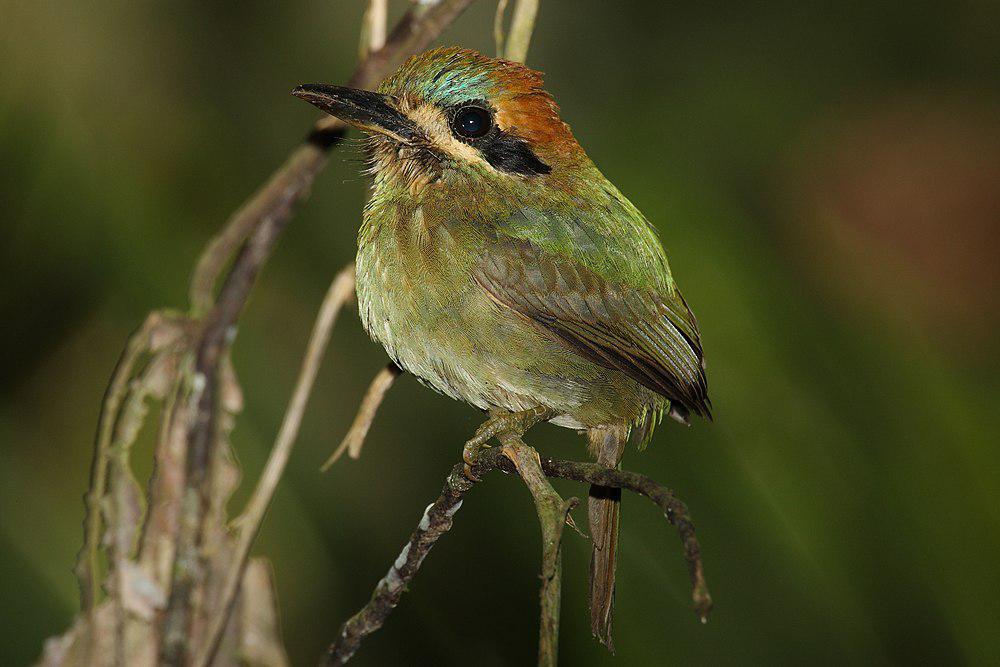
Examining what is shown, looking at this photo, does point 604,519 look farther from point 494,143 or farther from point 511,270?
point 494,143

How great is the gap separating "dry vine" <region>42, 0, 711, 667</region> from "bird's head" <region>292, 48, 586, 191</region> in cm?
25

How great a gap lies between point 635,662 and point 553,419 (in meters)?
0.88

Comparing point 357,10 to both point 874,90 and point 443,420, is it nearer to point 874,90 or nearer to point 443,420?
point 443,420

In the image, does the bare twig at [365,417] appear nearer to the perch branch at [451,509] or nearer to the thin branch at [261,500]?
the thin branch at [261,500]

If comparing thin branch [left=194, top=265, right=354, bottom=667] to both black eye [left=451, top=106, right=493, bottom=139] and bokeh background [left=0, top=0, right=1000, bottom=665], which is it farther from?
black eye [left=451, top=106, right=493, bottom=139]

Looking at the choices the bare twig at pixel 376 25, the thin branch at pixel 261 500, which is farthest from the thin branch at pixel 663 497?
the bare twig at pixel 376 25

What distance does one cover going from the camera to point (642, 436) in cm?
194

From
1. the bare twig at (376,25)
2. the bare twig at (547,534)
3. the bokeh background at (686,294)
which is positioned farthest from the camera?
the bokeh background at (686,294)

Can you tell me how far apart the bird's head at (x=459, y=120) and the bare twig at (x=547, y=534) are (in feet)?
1.82

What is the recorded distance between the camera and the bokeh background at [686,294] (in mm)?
2408

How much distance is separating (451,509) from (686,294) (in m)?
1.08

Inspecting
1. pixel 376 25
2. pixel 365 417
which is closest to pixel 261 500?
pixel 365 417

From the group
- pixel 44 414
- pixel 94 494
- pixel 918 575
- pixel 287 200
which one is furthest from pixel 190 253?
pixel 918 575

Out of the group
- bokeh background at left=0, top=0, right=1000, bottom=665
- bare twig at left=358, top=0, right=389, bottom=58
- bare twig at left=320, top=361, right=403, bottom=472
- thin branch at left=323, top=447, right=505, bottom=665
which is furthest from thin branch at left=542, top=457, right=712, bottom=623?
bare twig at left=358, top=0, right=389, bottom=58
